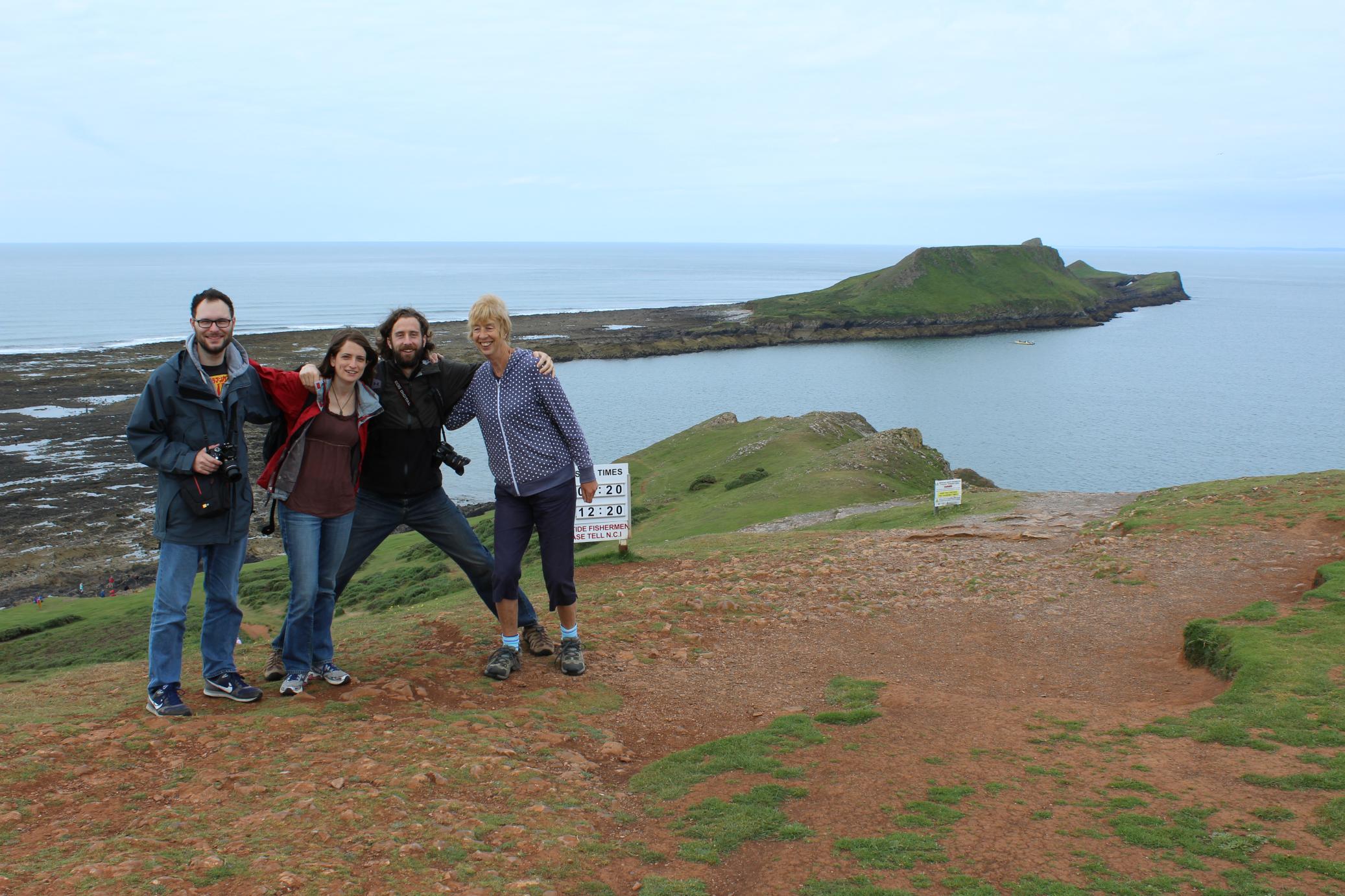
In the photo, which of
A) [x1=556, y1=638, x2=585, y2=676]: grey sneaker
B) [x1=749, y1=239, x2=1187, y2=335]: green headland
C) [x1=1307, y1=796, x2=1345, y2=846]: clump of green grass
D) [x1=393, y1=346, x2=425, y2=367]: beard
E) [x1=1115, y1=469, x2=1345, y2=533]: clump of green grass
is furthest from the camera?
[x1=749, y1=239, x2=1187, y2=335]: green headland

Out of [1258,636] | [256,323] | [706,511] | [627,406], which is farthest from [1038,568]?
[256,323]

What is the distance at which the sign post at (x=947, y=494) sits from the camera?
19844 millimetres

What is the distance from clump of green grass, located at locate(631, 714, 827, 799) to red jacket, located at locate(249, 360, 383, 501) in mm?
3335

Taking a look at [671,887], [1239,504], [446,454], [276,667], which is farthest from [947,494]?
[671,887]

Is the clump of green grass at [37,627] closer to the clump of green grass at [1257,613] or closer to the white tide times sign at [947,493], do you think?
the white tide times sign at [947,493]

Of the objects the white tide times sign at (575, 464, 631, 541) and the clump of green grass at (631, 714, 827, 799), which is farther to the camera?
the white tide times sign at (575, 464, 631, 541)

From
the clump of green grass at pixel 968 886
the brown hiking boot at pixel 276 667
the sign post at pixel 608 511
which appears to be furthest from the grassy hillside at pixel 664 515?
the clump of green grass at pixel 968 886

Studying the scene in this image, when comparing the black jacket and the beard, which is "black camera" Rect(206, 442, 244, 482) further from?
the beard

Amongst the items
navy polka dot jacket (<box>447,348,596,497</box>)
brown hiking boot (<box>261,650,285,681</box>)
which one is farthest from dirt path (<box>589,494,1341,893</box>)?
brown hiking boot (<box>261,650,285,681</box>)

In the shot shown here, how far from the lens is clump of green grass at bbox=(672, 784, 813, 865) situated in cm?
513

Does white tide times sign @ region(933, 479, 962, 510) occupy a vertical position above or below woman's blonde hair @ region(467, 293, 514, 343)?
below

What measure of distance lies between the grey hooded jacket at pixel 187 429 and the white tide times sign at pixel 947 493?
16038 mm

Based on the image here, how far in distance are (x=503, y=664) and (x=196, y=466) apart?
9.51ft

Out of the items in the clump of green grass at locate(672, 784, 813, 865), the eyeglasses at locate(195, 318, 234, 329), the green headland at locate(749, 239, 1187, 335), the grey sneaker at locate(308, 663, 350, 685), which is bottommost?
the clump of green grass at locate(672, 784, 813, 865)
